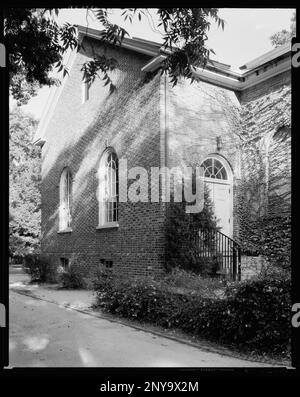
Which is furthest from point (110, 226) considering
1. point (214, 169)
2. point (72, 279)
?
point (214, 169)

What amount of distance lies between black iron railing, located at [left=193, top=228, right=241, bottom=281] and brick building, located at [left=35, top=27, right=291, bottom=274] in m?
0.74

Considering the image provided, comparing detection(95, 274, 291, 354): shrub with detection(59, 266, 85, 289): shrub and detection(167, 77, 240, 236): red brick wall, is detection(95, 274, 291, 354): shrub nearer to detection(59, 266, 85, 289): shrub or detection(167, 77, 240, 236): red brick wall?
detection(167, 77, 240, 236): red brick wall

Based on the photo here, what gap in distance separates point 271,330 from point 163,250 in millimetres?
5496

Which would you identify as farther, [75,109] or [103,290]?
[75,109]

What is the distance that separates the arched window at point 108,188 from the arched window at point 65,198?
2858mm

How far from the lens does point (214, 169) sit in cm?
1188

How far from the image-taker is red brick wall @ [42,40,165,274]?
11148 millimetres

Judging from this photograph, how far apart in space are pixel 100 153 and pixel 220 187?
166 inches

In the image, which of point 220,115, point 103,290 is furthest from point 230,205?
point 103,290

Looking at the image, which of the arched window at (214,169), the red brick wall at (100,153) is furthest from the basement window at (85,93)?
the arched window at (214,169)

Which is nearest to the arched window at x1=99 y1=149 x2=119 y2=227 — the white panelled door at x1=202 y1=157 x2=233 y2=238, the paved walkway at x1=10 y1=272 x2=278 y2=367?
the white panelled door at x1=202 y1=157 x2=233 y2=238

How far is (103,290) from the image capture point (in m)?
8.31
